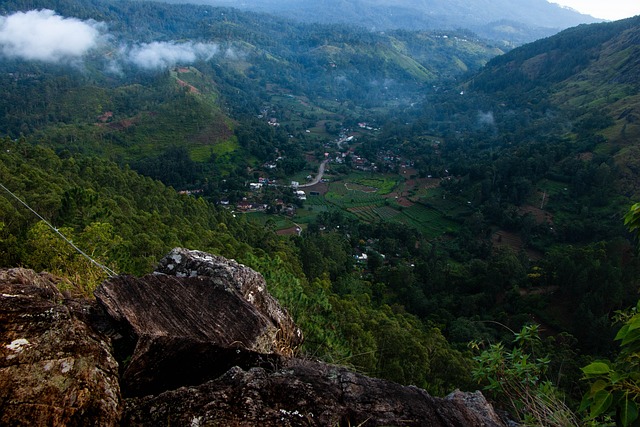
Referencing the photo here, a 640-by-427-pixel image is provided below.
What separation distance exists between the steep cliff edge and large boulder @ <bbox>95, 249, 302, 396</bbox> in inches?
0.6

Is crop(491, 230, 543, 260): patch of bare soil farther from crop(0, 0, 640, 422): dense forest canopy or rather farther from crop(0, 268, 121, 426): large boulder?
crop(0, 268, 121, 426): large boulder

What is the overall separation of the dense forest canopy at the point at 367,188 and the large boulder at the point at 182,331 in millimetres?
2256

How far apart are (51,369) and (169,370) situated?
158cm

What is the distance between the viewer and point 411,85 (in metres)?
173

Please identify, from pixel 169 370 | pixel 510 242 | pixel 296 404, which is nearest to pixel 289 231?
pixel 510 242

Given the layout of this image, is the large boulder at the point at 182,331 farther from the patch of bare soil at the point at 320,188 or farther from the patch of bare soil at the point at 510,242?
the patch of bare soil at the point at 320,188

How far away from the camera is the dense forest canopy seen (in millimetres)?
17984

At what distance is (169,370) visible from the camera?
5168 millimetres

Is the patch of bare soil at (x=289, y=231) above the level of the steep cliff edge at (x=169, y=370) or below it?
below

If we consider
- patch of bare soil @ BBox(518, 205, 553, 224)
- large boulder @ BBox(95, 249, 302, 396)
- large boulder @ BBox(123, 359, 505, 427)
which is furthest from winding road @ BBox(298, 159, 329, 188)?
large boulder @ BBox(123, 359, 505, 427)

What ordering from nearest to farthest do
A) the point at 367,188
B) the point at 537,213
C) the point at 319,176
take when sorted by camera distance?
the point at 537,213, the point at 367,188, the point at 319,176

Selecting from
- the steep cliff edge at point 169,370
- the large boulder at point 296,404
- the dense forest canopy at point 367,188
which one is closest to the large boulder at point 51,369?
the steep cliff edge at point 169,370

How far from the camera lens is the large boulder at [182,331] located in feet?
16.5

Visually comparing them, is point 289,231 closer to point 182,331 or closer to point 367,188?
point 367,188
